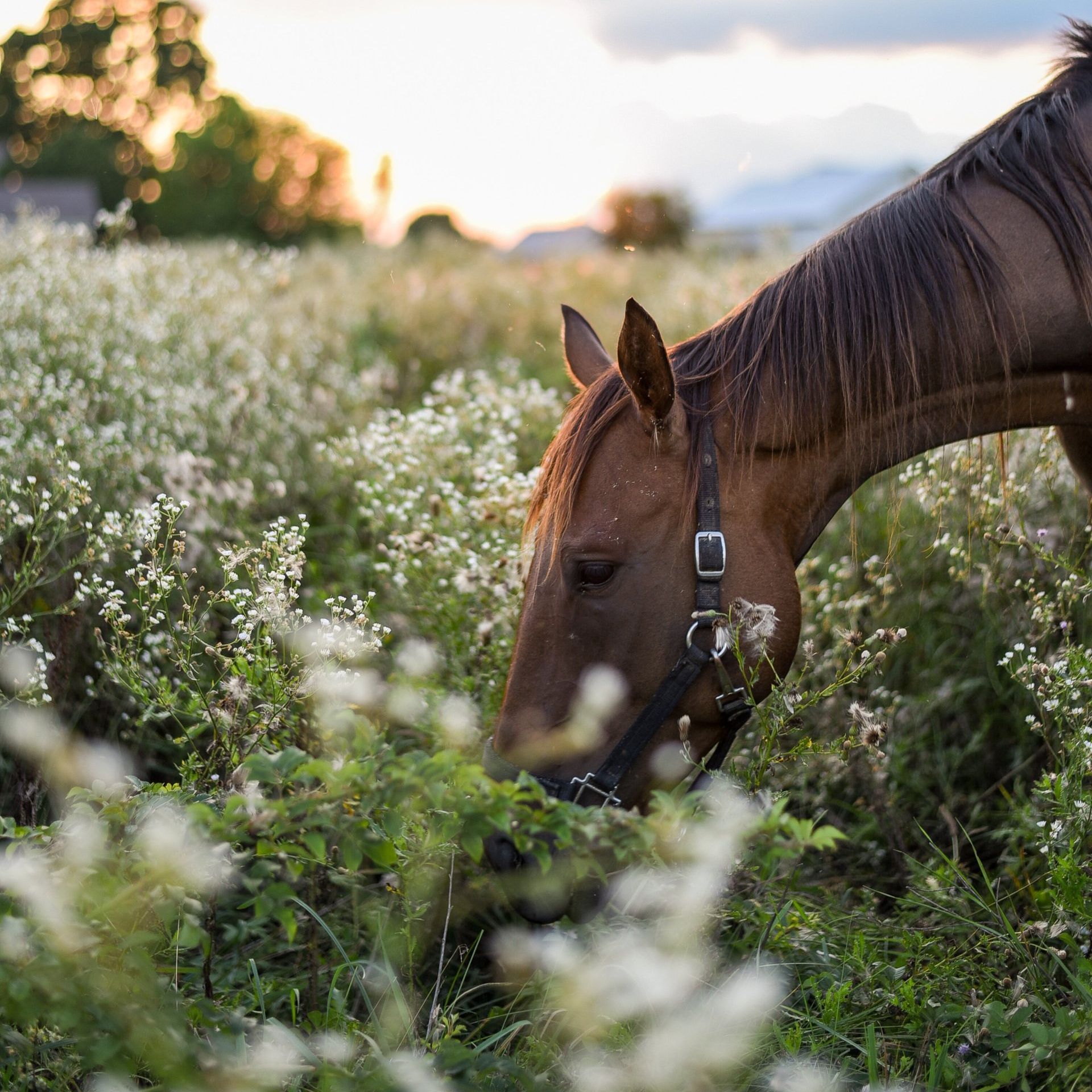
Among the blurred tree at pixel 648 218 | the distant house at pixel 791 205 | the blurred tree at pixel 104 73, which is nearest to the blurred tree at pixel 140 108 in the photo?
the blurred tree at pixel 104 73

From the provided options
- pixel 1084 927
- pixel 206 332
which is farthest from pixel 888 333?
pixel 206 332

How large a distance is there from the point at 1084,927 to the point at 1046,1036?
0.39 metres

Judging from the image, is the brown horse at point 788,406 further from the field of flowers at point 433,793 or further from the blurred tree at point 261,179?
the blurred tree at point 261,179

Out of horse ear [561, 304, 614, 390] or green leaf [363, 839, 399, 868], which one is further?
horse ear [561, 304, 614, 390]

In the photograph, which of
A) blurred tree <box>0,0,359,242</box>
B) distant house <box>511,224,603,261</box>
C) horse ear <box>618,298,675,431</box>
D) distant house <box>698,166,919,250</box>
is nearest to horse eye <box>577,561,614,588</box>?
horse ear <box>618,298,675,431</box>

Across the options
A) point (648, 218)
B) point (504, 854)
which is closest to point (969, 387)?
point (504, 854)

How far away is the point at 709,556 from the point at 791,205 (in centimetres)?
1202

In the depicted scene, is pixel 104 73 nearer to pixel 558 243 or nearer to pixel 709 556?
pixel 558 243

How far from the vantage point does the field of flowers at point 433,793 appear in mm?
1360

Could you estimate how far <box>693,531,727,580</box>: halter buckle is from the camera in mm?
2135

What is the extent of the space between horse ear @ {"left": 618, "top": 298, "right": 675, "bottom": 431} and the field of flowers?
640mm

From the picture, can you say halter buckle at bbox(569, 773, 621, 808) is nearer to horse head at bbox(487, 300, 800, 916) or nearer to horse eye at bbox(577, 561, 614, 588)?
horse head at bbox(487, 300, 800, 916)

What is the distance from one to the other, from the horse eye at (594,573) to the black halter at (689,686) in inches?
7.9

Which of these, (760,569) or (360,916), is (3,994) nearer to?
(360,916)
